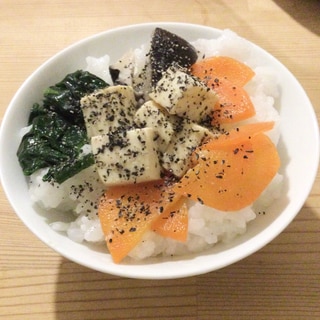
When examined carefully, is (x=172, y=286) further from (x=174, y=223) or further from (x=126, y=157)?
(x=126, y=157)

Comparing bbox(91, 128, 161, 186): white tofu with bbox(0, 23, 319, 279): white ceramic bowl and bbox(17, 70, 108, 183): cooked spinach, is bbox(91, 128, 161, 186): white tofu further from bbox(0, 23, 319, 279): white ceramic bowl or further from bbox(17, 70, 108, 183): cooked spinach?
bbox(0, 23, 319, 279): white ceramic bowl

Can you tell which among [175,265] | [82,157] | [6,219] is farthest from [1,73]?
[175,265]

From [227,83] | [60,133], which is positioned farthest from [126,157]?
[227,83]

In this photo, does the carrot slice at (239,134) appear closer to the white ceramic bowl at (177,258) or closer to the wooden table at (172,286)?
the white ceramic bowl at (177,258)

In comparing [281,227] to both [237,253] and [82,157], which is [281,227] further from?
[82,157]

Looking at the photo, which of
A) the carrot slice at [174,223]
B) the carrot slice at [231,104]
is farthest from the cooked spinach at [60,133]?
the carrot slice at [231,104]

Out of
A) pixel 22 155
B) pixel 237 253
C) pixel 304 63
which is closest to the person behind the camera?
pixel 237 253
